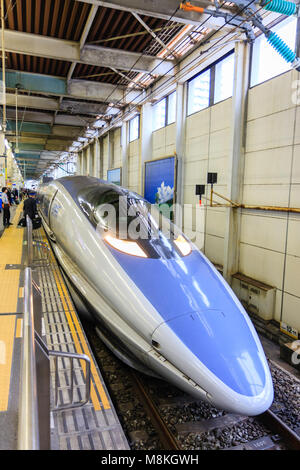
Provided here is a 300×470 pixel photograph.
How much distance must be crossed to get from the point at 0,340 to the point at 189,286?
2360 mm

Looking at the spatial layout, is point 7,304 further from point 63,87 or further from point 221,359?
point 63,87

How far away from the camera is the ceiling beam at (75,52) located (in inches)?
363

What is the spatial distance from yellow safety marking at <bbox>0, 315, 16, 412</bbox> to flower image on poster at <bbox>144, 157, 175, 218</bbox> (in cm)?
802

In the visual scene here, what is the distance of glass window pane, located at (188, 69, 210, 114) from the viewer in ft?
32.6

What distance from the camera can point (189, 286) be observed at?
4.12 m

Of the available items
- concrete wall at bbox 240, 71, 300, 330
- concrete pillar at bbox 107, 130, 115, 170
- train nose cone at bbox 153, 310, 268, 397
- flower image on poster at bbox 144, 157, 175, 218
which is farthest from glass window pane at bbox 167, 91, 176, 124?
train nose cone at bbox 153, 310, 268, 397

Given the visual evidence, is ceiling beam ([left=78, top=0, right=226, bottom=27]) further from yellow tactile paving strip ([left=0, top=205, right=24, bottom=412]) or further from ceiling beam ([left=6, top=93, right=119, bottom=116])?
ceiling beam ([left=6, top=93, right=119, bottom=116])

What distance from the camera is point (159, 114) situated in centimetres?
1360

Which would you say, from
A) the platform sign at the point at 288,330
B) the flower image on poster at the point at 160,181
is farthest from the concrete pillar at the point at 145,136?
the platform sign at the point at 288,330

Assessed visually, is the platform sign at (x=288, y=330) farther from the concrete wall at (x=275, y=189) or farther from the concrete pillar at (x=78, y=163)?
the concrete pillar at (x=78, y=163)

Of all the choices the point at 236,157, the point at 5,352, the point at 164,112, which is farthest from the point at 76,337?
the point at 164,112
